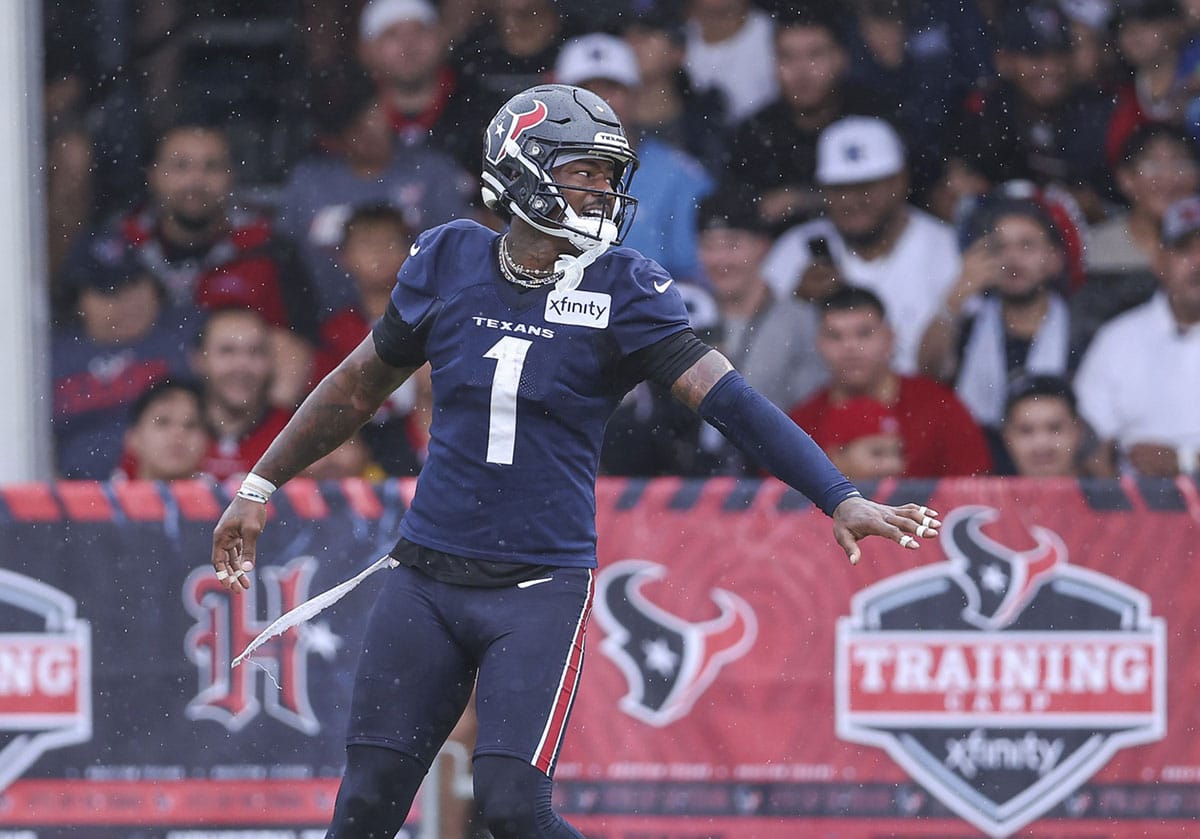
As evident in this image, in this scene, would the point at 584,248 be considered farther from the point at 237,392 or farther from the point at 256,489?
the point at 237,392

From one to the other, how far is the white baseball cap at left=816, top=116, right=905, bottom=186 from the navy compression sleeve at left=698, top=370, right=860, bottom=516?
12.9ft

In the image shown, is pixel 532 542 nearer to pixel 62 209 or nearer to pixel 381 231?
pixel 381 231

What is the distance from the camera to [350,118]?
344 inches

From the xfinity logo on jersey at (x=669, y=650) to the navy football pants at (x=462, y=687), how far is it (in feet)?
5.46

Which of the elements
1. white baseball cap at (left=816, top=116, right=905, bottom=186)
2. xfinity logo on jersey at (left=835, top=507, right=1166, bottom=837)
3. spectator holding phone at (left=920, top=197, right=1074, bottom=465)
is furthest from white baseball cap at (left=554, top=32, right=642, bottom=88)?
xfinity logo on jersey at (left=835, top=507, right=1166, bottom=837)

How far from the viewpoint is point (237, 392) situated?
7.64m

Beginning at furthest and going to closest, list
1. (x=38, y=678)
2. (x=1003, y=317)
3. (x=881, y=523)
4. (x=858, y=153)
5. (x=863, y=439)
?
(x=858, y=153) → (x=1003, y=317) → (x=863, y=439) → (x=38, y=678) → (x=881, y=523)

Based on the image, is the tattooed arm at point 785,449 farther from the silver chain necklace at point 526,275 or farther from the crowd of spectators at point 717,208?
the crowd of spectators at point 717,208

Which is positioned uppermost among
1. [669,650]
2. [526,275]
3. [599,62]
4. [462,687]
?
[599,62]

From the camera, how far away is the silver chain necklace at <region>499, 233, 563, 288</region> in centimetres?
448

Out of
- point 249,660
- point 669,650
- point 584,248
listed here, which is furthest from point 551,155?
point 249,660

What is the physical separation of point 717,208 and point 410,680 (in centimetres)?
403

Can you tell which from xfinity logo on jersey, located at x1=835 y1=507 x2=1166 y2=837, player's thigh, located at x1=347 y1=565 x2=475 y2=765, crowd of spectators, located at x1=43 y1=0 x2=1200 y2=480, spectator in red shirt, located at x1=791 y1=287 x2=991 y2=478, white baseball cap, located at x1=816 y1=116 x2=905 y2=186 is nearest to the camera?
player's thigh, located at x1=347 y1=565 x2=475 y2=765

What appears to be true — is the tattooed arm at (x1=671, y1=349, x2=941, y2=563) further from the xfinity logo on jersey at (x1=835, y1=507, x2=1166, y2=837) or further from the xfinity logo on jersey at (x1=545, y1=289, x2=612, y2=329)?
the xfinity logo on jersey at (x1=835, y1=507, x2=1166, y2=837)
